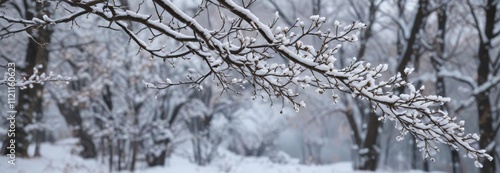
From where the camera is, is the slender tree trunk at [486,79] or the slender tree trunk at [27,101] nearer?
the slender tree trunk at [486,79]

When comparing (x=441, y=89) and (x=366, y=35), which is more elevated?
(x=366, y=35)

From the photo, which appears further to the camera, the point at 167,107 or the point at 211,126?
the point at 211,126

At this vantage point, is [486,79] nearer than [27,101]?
Yes

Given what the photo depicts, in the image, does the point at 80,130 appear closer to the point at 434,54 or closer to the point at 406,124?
the point at 434,54

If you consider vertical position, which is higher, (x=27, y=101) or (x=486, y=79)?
(x=486, y=79)

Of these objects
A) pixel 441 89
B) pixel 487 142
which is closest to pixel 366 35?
pixel 441 89

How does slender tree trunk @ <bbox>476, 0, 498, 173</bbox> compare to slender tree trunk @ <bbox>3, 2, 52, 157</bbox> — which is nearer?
slender tree trunk @ <bbox>476, 0, 498, 173</bbox>

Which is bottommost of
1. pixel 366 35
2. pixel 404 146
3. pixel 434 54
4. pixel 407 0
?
pixel 404 146

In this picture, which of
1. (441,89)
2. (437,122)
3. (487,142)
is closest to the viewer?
(437,122)

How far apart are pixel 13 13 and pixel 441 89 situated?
1498 centimetres

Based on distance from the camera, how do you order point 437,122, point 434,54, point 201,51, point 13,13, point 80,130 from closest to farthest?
point 437,122, point 201,51, point 434,54, point 13,13, point 80,130

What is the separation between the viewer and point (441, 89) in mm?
12617

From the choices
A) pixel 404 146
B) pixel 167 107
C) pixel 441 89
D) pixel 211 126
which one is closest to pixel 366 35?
pixel 441 89

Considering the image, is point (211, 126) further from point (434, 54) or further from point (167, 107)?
point (434, 54)
